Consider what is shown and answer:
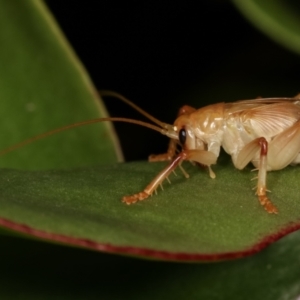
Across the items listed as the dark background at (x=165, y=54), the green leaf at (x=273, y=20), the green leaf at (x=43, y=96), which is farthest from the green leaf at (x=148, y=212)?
the dark background at (x=165, y=54)

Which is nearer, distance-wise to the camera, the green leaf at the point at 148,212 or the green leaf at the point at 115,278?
the green leaf at the point at 148,212

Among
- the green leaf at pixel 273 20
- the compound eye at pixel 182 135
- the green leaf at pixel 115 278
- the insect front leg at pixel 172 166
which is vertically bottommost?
the green leaf at pixel 115 278

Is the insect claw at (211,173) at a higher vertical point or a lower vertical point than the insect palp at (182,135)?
lower

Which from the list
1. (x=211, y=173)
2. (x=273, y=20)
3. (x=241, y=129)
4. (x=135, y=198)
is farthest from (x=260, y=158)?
(x=135, y=198)

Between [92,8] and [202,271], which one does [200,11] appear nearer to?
[92,8]

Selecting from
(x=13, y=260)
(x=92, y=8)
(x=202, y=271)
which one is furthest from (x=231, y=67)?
(x=13, y=260)

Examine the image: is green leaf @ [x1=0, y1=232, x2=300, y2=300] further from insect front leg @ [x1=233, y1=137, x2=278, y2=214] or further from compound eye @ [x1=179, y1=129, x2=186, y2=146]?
compound eye @ [x1=179, y1=129, x2=186, y2=146]

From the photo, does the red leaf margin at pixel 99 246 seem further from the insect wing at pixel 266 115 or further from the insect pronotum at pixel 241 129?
the insect wing at pixel 266 115
